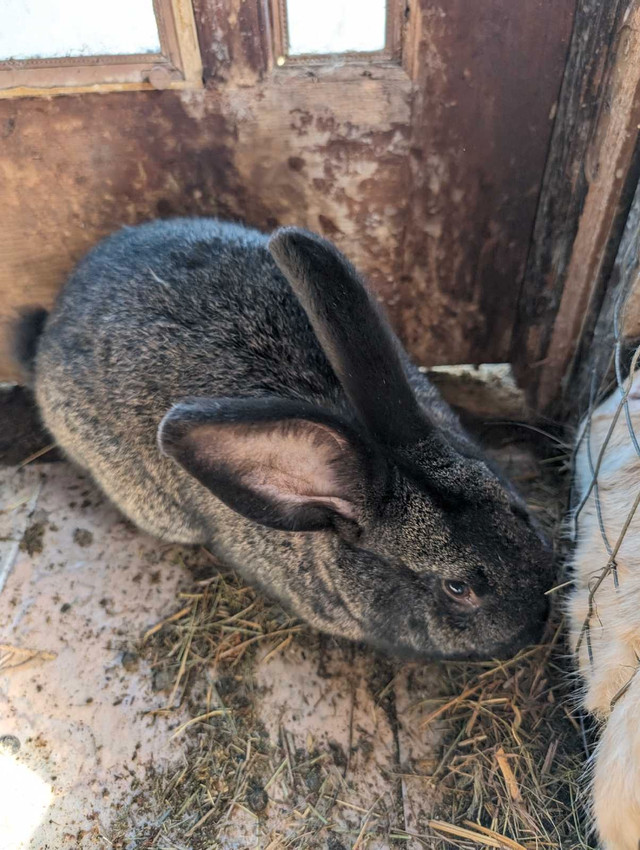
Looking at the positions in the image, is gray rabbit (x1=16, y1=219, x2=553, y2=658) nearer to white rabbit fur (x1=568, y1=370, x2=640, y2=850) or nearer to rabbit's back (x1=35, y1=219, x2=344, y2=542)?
rabbit's back (x1=35, y1=219, x2=344, y2=542)

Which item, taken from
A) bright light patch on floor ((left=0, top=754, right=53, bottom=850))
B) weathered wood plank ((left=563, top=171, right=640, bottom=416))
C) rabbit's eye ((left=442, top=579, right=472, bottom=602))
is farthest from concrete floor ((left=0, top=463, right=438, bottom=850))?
weathered wood plank ((left=563, top=171, right=640, bottom=416))

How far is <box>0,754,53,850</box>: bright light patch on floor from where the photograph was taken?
209 centimetres

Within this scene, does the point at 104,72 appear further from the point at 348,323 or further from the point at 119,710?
the point at 119,710

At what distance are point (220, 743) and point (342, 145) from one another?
222 centimetres

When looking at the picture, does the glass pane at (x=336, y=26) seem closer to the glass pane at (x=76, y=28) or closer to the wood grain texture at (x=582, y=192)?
the glass pane at (x=76, y=28)

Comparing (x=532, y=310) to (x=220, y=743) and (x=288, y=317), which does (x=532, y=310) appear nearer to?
(x=288, y=317)

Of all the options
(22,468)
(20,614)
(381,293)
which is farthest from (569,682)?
(22,468)

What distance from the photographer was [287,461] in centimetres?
191

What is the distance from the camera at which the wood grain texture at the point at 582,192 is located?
7.38 feet

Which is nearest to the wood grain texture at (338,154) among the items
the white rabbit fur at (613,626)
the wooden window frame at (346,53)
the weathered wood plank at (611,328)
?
the wooden window frame at (346,53)

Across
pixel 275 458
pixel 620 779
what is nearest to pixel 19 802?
pixel 275 458

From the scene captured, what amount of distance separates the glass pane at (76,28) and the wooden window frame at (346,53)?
0.42 m

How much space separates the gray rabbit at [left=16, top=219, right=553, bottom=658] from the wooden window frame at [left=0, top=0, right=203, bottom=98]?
0.52 m

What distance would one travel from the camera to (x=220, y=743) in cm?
230
